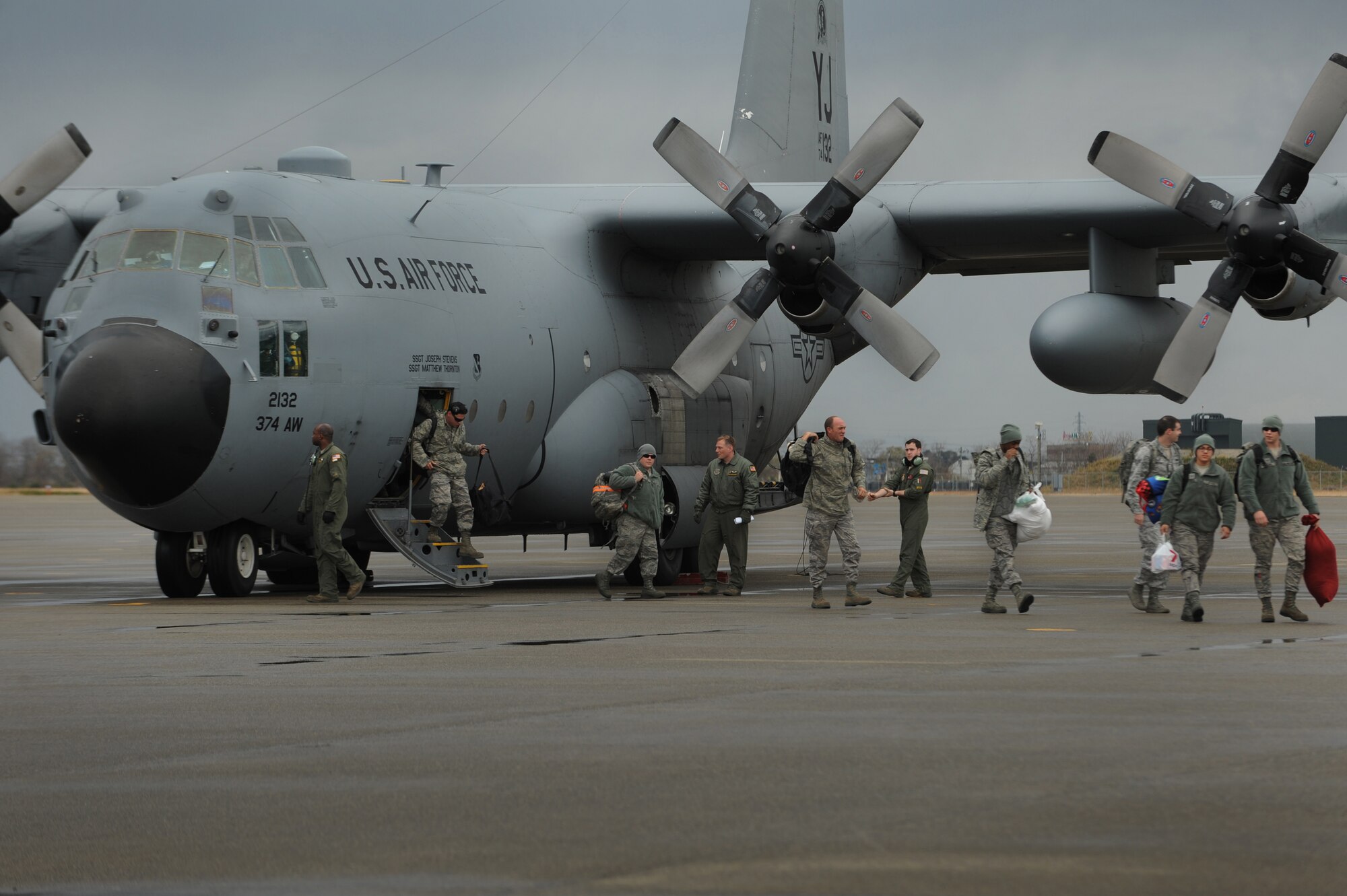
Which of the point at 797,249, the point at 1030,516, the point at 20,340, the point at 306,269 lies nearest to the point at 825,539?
the point at 1030,516

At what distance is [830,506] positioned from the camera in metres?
16.0

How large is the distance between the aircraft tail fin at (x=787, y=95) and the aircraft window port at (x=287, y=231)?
29.1ft

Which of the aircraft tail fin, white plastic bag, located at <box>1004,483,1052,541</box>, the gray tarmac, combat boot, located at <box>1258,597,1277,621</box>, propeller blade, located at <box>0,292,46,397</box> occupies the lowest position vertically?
the gray tarmac

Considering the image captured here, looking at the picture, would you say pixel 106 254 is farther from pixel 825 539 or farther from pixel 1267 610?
pixel 1267 610

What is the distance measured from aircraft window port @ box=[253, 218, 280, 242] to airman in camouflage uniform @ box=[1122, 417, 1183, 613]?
8.56m

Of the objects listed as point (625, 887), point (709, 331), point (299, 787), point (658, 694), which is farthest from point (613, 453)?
point (625, 887)

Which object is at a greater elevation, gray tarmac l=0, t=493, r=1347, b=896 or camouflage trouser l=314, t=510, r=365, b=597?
camouflage trouser l=314, t=510, r=365, b=597

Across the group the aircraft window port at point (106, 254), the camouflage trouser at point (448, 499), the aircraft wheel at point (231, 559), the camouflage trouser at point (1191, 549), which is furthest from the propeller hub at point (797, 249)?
the aircraft window port at point (106, 254)

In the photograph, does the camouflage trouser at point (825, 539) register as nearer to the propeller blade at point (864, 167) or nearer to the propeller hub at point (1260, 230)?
the propeller blade at point (864, 167)

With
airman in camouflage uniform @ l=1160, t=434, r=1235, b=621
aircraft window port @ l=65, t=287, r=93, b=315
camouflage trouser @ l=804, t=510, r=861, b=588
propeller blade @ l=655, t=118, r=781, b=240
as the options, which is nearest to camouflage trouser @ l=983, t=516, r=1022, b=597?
camouflage trouser @ l=804, t=510, r=861, b=588

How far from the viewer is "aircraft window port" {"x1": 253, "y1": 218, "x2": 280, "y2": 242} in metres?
17.0

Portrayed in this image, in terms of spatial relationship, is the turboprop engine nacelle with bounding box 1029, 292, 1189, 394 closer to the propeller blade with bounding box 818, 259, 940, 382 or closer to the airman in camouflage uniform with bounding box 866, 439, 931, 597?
the propeller blade with bounding box 818, 259, 940, 382

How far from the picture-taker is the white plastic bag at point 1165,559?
14800mm

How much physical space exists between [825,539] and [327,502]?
478 centimetres
